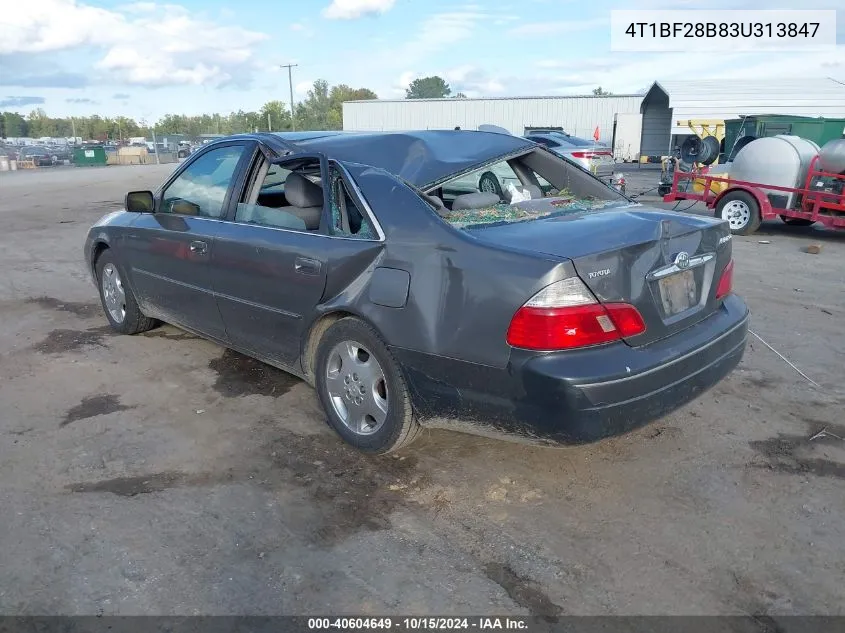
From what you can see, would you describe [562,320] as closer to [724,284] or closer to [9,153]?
[724,284]

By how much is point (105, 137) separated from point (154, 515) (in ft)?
301

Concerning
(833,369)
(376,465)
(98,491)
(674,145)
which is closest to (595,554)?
(376,465)

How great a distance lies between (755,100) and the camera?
35.7 m

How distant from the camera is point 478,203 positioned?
3.77 metres

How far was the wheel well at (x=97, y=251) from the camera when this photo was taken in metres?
5.66

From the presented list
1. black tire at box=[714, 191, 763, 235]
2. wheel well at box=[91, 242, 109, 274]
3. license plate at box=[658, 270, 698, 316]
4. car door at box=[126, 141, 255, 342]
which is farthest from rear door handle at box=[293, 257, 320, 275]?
black tire at box=[714, 191, 763, 235]

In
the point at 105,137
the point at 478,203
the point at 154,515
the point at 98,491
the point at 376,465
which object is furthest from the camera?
the point at 105,137

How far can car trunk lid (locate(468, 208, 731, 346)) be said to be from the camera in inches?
112

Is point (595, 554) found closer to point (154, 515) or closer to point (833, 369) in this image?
point (154, 515)

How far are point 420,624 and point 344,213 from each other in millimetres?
2033

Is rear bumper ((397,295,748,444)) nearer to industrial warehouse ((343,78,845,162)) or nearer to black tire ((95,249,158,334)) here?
black tire ((95,249,158,334))

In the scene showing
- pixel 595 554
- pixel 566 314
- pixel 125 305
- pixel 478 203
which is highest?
pixel 478 203

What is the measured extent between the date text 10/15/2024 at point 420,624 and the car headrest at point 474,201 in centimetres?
202

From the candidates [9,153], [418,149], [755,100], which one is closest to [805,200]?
[418,149]
